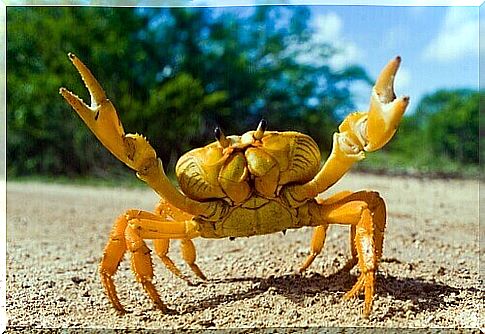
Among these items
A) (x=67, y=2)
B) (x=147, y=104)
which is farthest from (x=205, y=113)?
(x=67, y=2)

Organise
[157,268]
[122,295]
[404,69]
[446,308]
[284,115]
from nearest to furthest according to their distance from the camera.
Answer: [446,308] < [122,295] < [157,268] < [404,69] < [284,115]

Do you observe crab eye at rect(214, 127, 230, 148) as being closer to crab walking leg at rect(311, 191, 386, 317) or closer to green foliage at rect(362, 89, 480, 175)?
crab walking leg at rect(311, 191, 386, 317)

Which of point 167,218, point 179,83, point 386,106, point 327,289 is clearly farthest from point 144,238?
point 179,83

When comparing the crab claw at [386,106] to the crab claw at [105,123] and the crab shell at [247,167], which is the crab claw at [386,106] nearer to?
the crab shell at [247,167]

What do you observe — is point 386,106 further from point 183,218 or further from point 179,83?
point 179,83

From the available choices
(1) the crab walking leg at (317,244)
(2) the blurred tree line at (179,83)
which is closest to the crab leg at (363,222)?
(1) the crab walking leg at (317,244)

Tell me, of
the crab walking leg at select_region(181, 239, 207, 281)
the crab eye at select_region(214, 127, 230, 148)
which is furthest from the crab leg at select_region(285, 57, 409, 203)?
the crab walking leg at select_region(181, 239, 207, 281)

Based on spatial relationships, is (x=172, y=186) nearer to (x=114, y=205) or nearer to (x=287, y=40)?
(x=114, y=205)
